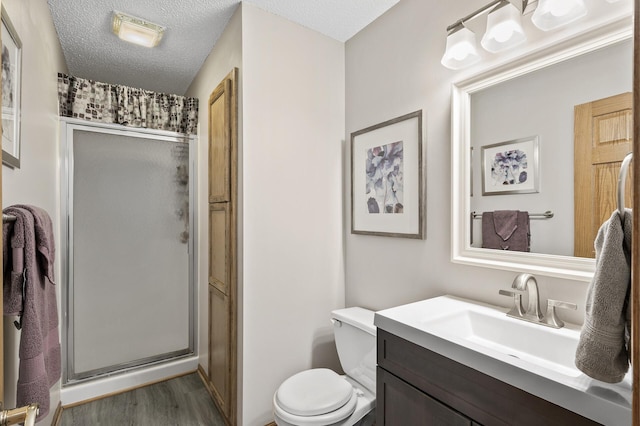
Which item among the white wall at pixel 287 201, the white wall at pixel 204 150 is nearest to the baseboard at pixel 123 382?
the white wall at pixel 204 150

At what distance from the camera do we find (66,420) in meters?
2.01

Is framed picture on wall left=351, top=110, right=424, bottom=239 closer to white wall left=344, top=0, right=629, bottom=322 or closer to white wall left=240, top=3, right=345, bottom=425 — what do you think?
white wall left=344, top=0, right=629, bottom=322

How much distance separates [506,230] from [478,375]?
65cm

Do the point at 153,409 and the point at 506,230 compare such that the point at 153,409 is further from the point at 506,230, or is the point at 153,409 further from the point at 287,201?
the point at 506,230

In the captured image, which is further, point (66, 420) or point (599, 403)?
point (66, 420)

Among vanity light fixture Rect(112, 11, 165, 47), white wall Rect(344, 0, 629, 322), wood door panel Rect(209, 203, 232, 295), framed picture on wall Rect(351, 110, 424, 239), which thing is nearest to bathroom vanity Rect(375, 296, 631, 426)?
white wall Rect(344, 0, 629, 322)

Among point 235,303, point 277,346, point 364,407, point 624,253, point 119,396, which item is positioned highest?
point 624,253

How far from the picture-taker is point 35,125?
146cm

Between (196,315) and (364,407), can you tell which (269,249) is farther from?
(196,315)

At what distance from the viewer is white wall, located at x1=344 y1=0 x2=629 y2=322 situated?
1381 mm

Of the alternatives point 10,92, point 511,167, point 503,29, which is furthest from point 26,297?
point 503,29

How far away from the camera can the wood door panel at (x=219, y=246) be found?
1957 mm

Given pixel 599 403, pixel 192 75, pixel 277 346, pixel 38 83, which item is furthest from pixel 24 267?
pixel 192 75

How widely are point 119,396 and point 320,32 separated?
2794 millimetres
